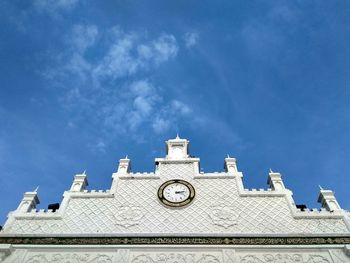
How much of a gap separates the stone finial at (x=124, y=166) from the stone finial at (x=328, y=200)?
650cm

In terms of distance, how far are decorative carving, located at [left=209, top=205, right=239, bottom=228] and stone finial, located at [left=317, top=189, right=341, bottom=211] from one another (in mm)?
2915

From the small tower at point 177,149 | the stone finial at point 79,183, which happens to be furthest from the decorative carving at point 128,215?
the small tower at point 177,149

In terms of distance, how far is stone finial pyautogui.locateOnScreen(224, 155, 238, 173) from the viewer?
11555 mm

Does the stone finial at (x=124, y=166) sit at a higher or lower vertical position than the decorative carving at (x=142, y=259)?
higher

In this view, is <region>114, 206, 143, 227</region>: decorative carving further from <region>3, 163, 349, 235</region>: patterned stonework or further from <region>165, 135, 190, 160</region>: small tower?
<region>165, 135, 190, 160</region>: small tower

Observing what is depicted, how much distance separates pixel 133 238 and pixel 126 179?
2431 mm

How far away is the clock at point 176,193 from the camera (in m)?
10.4

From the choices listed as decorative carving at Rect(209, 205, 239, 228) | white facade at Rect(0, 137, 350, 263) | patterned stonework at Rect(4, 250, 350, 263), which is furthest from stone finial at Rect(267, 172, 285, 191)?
patterned stonework at Rect(4, 250, 350, 263)

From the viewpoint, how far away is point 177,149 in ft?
40.9

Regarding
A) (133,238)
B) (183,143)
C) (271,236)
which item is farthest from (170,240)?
(183,143)

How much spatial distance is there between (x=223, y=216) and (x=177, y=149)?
3.45 metres

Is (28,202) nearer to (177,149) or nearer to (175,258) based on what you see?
(175,258)

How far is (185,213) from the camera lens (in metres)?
10.0

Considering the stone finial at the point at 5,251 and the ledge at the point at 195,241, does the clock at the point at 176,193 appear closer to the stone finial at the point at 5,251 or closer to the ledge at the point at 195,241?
the ledge at the point at 195,241
